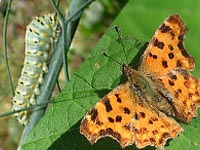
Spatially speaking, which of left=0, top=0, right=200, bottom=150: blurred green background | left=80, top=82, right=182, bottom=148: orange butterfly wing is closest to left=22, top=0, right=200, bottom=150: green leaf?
left=80, top=82, right=182, bottom=148: orange butterfly wing

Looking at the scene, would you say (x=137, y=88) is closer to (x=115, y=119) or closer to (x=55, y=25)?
(x=115, y=119)

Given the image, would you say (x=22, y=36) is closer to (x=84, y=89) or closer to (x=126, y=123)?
(x=84, y=89)

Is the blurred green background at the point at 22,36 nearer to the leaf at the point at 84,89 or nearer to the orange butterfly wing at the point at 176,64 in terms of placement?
the leaf at the point at 84,89

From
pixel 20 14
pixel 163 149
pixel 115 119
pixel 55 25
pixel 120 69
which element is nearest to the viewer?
pixel 115 119

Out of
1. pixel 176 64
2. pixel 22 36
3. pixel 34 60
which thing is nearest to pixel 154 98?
pixel 176 64

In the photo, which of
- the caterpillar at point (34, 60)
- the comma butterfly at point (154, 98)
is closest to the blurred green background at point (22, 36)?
the caterpillar at point (34, 60)

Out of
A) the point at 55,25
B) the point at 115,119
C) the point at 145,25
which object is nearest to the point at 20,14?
the point at 55,25
